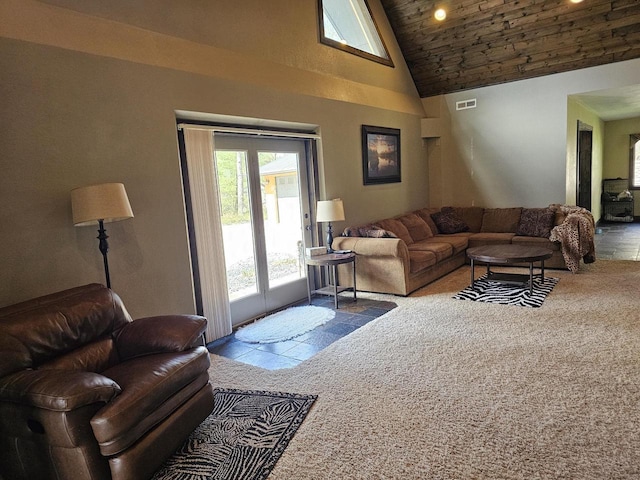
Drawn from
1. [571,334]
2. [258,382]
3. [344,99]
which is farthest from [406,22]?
[258,382]

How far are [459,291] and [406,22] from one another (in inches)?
162

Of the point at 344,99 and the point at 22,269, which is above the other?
the point at 344,99

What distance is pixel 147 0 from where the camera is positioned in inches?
136

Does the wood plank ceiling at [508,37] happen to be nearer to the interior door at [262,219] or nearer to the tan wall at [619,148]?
the interior door at [262,219]

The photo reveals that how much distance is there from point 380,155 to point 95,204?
4394 mm

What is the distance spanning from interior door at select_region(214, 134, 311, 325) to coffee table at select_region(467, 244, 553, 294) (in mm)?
2095

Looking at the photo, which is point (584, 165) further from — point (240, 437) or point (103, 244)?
point (103, 244)

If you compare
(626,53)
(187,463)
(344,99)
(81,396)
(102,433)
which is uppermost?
(626,53)

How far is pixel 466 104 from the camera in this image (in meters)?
7.30

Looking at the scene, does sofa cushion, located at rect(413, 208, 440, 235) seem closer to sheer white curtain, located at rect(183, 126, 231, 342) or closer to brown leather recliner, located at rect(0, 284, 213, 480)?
Result: sheer white curtain, located at rect(183, 126, 231, 342)

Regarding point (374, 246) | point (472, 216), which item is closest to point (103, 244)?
point (374, 246)

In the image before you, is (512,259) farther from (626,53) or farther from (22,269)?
(22,269)

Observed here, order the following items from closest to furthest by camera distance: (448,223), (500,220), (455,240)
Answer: (455,240) → (500,220) → (448,223)

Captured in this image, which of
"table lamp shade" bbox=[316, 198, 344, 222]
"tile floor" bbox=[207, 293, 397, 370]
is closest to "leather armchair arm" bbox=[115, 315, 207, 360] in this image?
"tile floor" bbox=[207, 293, 397, 370]
